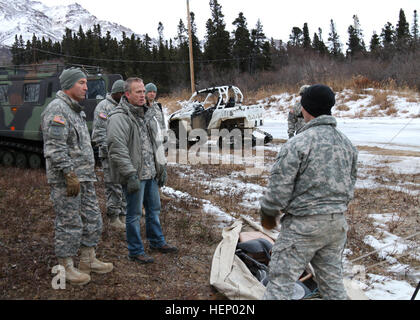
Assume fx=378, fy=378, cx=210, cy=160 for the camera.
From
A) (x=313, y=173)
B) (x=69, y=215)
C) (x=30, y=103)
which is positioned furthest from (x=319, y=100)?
(x=30, y=103)

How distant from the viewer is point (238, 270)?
12.1 feet

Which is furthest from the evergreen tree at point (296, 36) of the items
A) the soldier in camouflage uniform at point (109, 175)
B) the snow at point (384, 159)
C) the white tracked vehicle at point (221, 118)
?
the soldier in camouflage uniform at point (109, 175)

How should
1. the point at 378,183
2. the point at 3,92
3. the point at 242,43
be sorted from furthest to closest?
1. the point at 242,43
2. the point at 3,92
3. the point at 378,183

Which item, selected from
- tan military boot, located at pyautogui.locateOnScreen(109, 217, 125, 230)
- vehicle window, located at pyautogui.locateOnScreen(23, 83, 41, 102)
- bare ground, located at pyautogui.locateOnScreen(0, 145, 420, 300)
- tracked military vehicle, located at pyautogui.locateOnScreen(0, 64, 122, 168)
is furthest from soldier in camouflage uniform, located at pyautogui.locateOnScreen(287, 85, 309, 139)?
vehicle window, located at pyautogui.locateOnScreen(23, 83, 41, 102)

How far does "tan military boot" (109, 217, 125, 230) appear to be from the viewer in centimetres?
536

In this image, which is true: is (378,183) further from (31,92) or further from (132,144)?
(31,92)

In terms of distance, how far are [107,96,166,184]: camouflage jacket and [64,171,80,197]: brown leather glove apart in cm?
49

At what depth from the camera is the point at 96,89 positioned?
9531mm

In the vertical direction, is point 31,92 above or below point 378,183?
above

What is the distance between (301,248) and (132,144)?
2079 mm

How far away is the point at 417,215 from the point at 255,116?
A: 25.0 feet

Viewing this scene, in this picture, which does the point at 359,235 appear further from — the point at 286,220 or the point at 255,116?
the point at 255,116

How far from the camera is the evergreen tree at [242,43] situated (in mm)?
41062

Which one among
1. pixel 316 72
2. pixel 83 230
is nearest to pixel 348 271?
pixel 83 230
